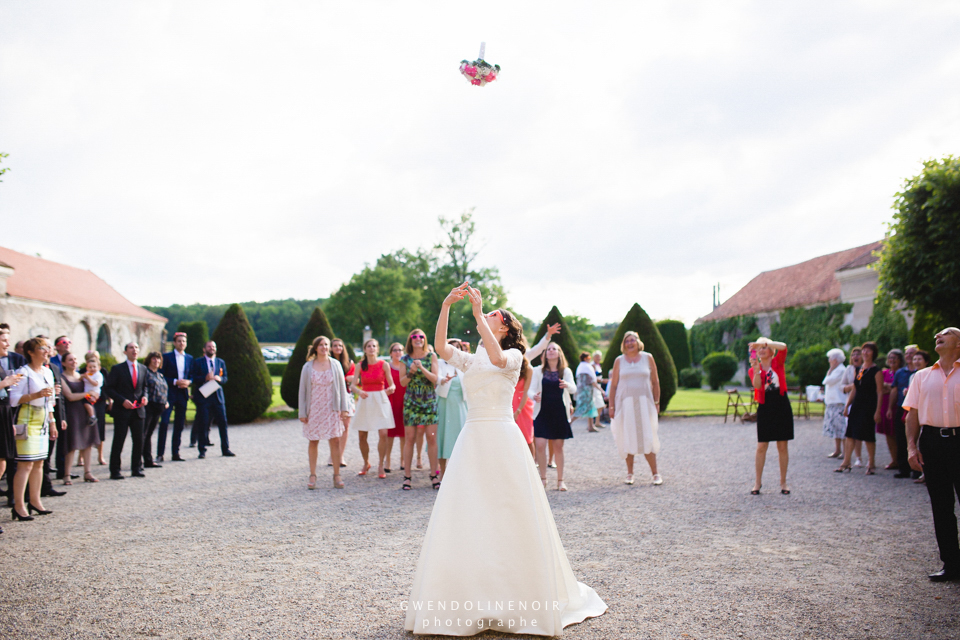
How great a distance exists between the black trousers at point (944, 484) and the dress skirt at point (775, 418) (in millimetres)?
2942

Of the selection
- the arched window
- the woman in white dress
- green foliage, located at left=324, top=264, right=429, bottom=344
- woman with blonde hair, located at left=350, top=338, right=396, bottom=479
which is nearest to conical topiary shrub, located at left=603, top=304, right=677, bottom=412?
the woman in white dress

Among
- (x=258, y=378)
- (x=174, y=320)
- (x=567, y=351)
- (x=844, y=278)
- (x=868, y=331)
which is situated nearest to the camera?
(x=258, y=378)

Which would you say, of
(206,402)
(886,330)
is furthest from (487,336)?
(886,330)

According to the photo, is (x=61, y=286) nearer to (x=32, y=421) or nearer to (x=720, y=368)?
(x=32, y=421)

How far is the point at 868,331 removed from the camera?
27688 millimetres

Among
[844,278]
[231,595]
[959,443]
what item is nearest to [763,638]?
[959,443]

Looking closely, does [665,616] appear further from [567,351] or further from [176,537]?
[567,351]

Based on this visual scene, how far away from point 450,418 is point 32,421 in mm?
5040

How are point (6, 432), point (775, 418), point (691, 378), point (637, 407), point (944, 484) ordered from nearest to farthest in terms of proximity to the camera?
point (944, 484) → point (6, 432) → point (775, 418) → point (637, 407) → point (691, 378)

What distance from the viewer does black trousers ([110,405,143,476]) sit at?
9.48 m

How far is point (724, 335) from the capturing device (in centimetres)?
4038

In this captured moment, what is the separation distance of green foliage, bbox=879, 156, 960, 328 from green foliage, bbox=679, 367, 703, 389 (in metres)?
21.3

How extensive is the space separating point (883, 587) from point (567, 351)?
49.8 ft

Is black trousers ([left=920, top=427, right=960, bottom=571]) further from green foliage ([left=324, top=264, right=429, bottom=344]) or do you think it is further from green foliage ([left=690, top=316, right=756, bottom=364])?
green foliage ([left=324, top=264, right=429, bottom=344])
